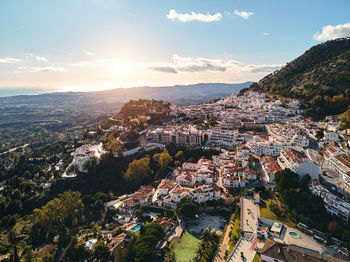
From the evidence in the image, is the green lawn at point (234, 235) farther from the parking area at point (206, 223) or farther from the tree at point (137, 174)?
the tree at point (137, 174)

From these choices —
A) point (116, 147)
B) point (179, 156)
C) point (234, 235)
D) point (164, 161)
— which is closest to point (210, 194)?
point (234, 235)

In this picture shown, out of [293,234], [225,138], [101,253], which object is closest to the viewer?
[101,253]

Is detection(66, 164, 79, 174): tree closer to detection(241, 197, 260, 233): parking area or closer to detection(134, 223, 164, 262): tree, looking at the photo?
detection(134, 223, 164, 262): tree

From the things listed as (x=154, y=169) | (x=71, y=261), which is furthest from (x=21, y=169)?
(x=71, y=261)

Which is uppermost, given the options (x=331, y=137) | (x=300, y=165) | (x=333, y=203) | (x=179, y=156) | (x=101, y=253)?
(x=331, y=137)

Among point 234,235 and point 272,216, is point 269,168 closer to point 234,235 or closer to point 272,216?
point 272,216
